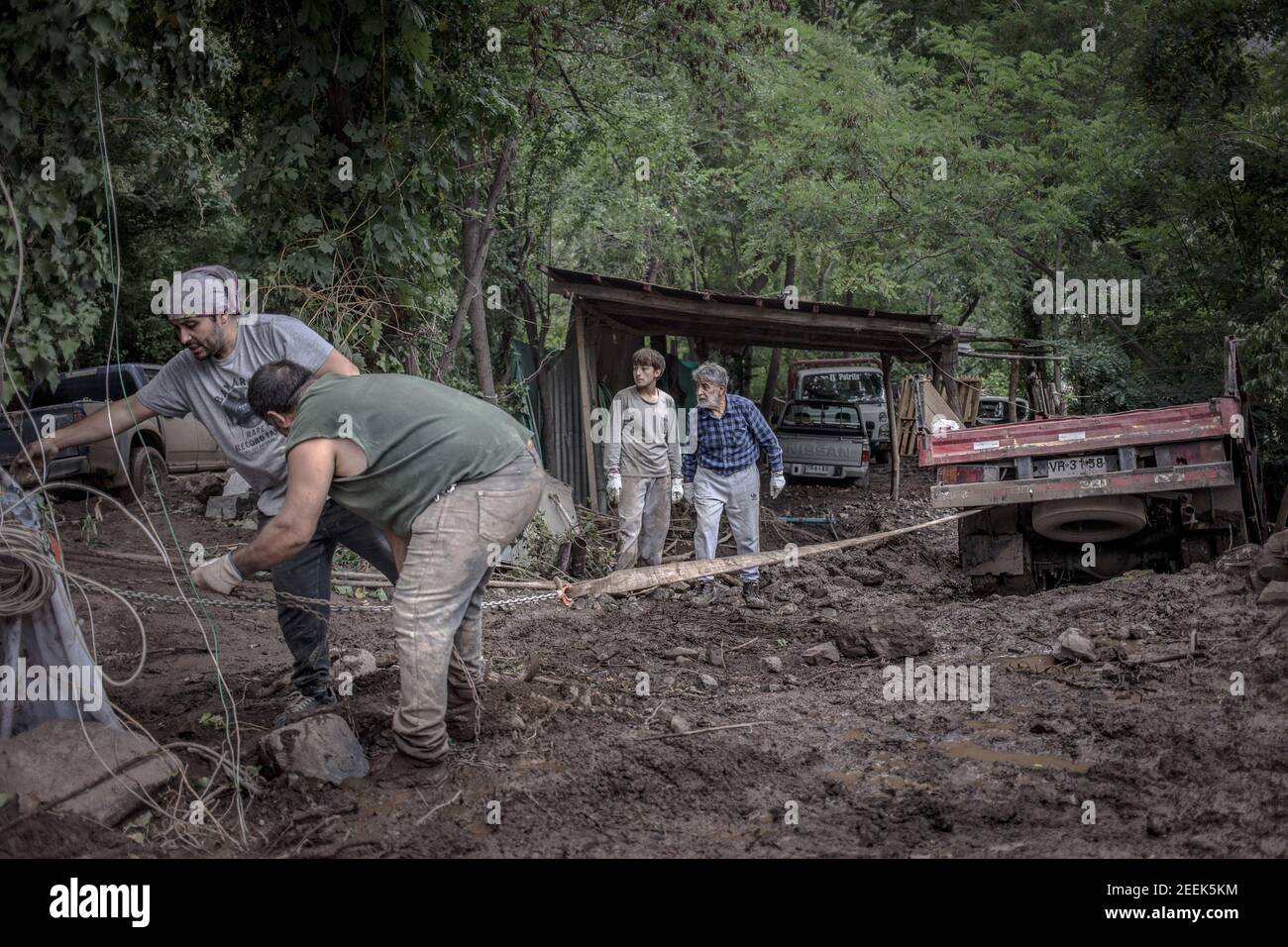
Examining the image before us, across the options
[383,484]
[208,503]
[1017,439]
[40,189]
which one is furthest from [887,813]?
[208,503]

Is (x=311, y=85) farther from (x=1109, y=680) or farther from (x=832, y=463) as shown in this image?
(x=832, y=463)

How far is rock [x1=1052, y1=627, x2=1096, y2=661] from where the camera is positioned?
6254mm

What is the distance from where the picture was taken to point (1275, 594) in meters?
6.55

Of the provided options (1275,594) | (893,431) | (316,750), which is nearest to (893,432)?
(893,431)

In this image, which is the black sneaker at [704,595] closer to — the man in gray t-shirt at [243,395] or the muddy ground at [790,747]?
the muddy ground at [790,747]

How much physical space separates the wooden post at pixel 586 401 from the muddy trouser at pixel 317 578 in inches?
298

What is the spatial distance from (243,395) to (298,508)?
117cm

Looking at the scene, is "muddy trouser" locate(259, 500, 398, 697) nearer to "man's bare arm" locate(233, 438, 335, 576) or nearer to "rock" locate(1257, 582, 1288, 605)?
"man's bare arm" locate(233, 438, 335, 576)

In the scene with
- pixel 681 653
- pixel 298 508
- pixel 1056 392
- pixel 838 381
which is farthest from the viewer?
pixel 838 381

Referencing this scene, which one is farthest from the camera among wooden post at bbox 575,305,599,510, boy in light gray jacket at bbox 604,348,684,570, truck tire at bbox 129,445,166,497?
truck tire at bbox 129,445,166,497

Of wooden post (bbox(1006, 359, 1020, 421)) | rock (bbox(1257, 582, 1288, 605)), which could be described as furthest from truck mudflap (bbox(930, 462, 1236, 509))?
wooden post (bbox(1006, 359, 1020, 421))

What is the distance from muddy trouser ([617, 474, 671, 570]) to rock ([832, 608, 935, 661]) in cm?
280
